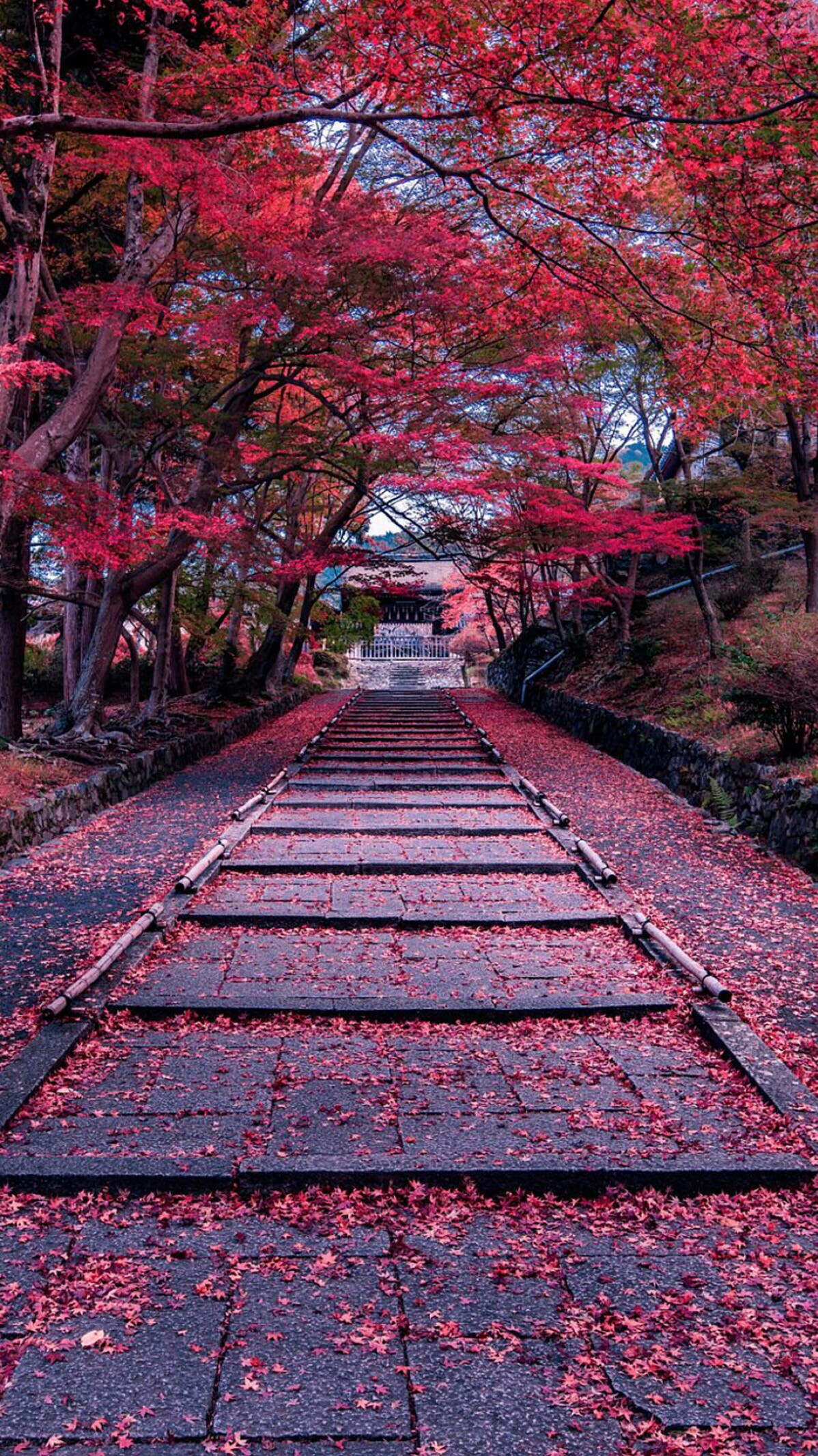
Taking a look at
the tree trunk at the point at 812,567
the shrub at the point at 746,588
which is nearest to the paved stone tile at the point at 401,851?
the tree trunk at the point at 812,567

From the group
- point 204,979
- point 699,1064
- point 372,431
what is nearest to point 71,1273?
point 204,979

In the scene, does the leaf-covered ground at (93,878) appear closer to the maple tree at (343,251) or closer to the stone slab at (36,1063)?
the stone slab at (36,1063)

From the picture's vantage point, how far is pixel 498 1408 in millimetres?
2352

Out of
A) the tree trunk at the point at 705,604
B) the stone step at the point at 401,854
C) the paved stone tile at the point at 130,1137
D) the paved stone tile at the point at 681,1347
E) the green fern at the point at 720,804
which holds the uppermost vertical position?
the tree trunk at the point at 705,604

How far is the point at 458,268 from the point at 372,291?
4.08 feet

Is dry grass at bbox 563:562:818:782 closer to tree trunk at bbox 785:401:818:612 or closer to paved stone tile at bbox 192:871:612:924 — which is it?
tree trunk at bbox 785:401:818:612

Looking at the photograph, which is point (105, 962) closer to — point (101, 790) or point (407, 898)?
point (407, 898)

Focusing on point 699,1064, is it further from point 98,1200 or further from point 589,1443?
point 98,1200

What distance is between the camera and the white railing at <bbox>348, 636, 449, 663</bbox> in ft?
133

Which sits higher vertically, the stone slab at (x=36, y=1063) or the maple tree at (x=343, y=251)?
the maple tree at (x=343, y=251)

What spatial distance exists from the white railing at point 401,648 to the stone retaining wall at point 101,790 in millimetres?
23086

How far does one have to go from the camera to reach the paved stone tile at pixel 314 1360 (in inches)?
90.8

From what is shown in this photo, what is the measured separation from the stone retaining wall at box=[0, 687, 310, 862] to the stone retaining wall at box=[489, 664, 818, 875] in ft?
20.5

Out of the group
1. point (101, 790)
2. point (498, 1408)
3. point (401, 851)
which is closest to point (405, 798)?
point (401, 851)
